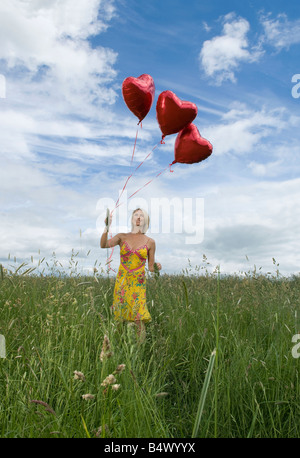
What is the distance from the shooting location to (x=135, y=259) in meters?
4.71

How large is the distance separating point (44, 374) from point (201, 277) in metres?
5.91

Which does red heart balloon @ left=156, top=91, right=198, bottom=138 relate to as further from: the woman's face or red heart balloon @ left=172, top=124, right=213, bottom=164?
the woman's face

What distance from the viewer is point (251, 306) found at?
14.8 ft

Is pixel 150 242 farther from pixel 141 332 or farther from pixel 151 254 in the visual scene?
pixel 141 332

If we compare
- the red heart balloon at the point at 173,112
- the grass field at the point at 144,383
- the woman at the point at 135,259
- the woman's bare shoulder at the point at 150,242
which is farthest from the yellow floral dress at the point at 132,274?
the red heart balloon at the point at 173,112

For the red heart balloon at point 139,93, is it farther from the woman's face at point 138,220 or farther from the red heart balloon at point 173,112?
the woman's face at point 138,220

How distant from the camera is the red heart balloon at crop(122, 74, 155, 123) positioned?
4.04m

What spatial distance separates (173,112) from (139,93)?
40 centimetres

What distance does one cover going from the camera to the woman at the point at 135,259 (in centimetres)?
457

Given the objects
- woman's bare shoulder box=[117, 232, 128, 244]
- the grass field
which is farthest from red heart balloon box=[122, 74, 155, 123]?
the grass field

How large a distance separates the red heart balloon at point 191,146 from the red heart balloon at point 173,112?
12 cm

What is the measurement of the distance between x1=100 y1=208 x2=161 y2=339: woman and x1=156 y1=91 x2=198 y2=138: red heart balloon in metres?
1.24

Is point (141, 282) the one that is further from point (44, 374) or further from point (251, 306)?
point (44, 374)
